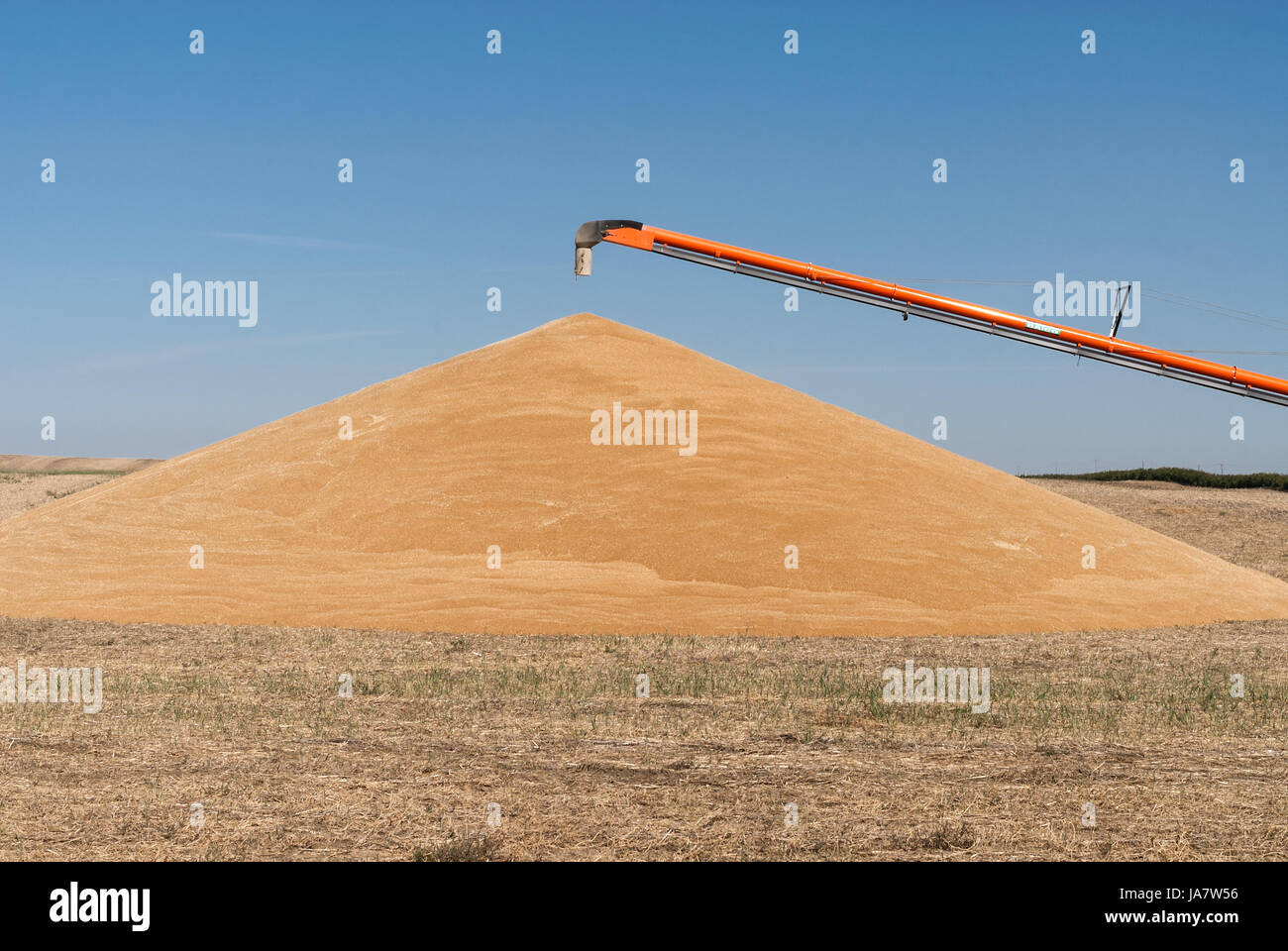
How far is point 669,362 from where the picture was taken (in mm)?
34156

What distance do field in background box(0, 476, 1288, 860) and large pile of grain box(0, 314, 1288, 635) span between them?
108 inches

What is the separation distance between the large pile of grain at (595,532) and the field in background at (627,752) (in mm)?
2755

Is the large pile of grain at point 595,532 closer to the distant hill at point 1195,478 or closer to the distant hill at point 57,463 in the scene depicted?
the distant hill at point 1195,478

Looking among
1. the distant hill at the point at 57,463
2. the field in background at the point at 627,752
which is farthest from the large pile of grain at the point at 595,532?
the distant hill at the point at 57,463

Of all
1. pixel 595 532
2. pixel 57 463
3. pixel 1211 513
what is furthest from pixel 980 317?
pixel 57 463

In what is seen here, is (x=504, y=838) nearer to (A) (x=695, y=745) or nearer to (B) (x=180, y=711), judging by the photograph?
(A) (x=695, y=745)

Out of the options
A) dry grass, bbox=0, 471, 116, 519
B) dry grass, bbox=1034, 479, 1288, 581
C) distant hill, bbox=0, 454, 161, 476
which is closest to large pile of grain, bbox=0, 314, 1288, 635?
dry grass, bbox=1034, 479, 1288, 581

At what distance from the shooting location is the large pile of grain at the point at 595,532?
22.0 meters

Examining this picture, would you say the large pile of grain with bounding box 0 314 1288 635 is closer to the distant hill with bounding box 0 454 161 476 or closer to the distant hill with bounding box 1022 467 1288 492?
the distant hill with bounding box 1022 467 1288 492

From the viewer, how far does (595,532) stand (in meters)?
25.2

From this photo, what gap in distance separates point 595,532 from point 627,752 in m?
13.9

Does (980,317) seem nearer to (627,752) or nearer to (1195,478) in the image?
(627,752)
